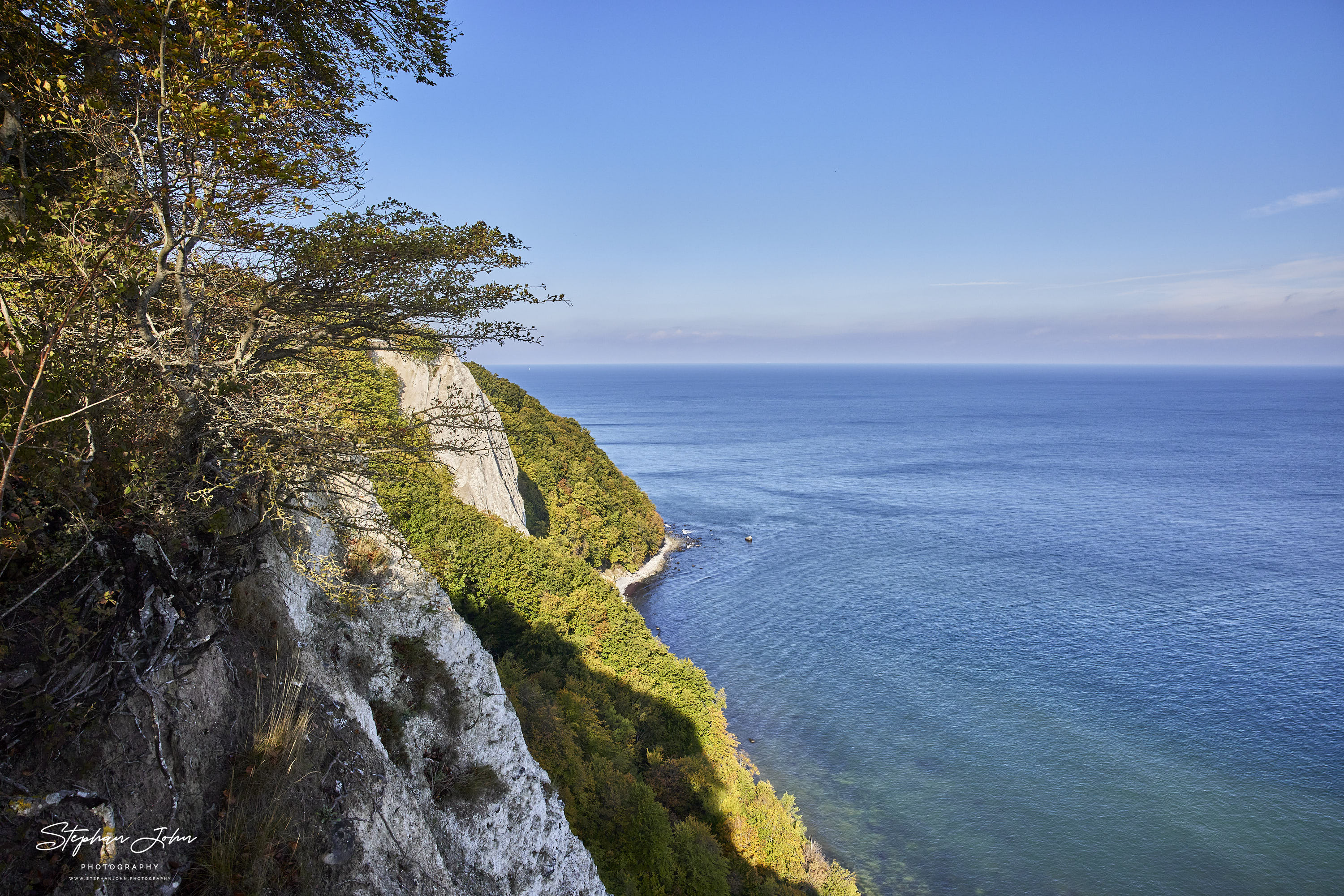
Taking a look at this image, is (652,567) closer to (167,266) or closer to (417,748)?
(417,748)

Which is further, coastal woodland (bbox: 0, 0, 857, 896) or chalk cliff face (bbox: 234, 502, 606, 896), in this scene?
chalk cliff face (bbox: 234, 502, 606, 896)

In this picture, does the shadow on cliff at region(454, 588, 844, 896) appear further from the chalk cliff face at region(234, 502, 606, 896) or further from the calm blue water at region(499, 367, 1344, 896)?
the calm blue water at region(499, 367, 1344, 896)

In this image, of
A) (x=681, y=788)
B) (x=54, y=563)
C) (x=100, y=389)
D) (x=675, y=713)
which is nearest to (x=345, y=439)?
(x=100, y=389)

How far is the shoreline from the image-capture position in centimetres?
5850

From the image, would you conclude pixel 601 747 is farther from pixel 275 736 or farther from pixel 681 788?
pixel 275 736

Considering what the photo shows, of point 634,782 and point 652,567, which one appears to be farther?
point 652,567

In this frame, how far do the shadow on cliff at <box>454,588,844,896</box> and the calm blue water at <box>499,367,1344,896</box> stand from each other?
722cm

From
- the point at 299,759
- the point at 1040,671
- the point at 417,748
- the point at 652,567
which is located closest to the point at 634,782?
the point at 417,748

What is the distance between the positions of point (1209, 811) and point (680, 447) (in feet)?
367

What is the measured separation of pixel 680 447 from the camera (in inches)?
5497

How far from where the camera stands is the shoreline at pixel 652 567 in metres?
58.5

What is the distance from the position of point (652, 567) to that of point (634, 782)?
41.3m

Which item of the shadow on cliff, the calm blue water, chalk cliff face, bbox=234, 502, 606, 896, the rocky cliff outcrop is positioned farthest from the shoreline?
the rocky cliff outcrop

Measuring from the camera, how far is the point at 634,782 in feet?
73.9
